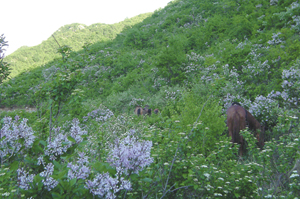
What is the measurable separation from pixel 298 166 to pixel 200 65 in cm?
1122

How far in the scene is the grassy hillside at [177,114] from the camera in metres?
2.23

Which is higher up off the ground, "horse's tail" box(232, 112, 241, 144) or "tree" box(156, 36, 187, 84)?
"tree" box(156, 36, 187, 84)

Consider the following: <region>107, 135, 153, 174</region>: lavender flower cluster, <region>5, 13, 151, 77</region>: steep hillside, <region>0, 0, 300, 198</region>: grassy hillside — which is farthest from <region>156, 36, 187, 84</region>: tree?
<region>5, 13, 151, 77</region>: steep hillside

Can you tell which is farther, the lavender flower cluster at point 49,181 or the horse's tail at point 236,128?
the horse's tail at point 236,128

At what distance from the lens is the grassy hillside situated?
2.23 m

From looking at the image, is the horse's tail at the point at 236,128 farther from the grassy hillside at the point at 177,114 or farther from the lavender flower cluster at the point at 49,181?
the lavender flower cluster at the point at 49,181

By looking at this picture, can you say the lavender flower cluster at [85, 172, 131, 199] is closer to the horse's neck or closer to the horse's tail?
the horse's tail

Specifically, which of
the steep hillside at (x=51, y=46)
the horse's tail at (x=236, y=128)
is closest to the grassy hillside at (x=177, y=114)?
the horse's tail at (x=236, y=128)

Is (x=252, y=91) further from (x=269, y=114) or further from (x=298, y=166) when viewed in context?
(x=298, y=166)

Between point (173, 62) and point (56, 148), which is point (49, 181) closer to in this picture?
point (56, 148)

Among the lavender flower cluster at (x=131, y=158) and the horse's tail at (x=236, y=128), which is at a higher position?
the lavender flower cluster at (x=131, y=158)

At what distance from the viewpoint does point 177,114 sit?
6824 millimetres

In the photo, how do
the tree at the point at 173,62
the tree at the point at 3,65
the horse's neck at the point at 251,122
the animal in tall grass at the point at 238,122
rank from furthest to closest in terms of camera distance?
1. the tree at the point at 173,62
2. the horse's neck at the point at 251,122
3. the animal in tall grass at the point at 238,122
4. the tree at the point at 3,65

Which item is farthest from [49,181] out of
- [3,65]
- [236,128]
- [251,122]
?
[251,122]
